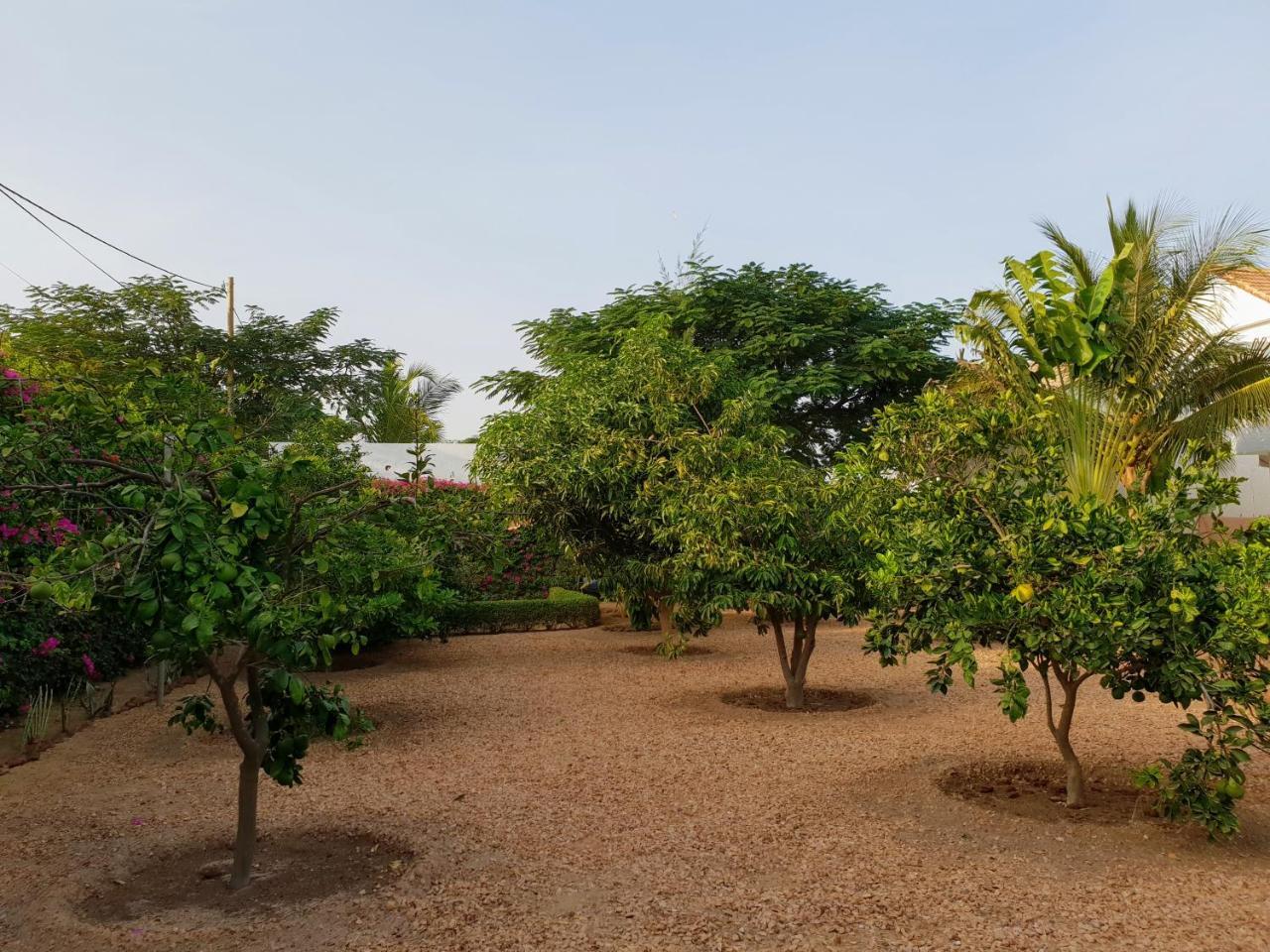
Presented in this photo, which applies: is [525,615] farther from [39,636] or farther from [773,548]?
[39,636]

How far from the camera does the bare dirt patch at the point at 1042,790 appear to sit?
682cm

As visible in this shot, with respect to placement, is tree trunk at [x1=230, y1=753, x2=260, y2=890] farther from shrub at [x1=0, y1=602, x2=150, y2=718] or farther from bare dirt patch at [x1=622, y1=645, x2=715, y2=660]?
bare dirt patch at [x1=622, y1=645, x2=715, y2=660]

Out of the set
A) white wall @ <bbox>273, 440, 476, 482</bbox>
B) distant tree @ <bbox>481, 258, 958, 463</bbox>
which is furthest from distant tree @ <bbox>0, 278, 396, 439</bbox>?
distant tree @ <bbox>481, 258, 958, 463</bbox>

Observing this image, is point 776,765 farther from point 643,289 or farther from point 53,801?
point 643,289

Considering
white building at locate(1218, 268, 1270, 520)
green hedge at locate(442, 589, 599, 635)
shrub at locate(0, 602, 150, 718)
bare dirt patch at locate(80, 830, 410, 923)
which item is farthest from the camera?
white building at locate(1218, 268, 1270, 520)

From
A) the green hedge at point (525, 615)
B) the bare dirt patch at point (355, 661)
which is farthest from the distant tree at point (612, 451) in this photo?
the green hedge at point (525, 615)

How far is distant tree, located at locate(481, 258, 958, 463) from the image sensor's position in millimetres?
21719

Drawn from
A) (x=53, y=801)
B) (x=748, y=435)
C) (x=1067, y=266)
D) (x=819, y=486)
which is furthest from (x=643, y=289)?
(x=53, y=801)

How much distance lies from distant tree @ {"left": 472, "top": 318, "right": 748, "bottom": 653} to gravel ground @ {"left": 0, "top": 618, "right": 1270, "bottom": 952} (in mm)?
3463

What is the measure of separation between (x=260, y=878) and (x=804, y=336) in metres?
17.6

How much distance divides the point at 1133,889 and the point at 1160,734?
4681mm

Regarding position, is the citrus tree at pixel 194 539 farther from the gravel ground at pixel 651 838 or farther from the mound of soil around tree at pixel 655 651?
the mound of soil around tree at pixel 655 651

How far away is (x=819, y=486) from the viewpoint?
34.2ft

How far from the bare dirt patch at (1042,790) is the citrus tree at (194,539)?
14.5 ft
